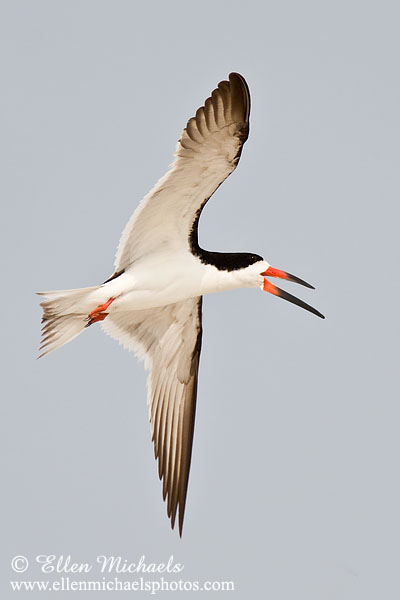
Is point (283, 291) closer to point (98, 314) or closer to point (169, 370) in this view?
point (169, 370)

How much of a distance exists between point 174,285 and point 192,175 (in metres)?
1.32

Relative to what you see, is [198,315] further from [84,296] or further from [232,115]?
[232,115]

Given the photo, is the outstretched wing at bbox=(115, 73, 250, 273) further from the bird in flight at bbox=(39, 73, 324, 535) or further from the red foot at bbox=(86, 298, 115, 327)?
the red foot at bbox=(86, 298, 115, 327)

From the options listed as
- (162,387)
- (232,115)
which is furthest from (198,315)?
(232,115)

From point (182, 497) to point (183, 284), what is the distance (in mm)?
2487

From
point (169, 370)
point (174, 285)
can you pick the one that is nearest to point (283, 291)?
point (174, 285)

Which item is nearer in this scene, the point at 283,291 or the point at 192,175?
the point at 192,175

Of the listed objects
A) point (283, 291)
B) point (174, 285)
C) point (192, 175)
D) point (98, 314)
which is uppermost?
point (192, 175)

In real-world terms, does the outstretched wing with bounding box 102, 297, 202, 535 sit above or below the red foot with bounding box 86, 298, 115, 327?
below

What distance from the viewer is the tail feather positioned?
37.7 ft

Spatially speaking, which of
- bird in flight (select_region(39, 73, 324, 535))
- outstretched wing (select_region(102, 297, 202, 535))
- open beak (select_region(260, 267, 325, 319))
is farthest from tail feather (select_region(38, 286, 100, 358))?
open beak (select_region(260, 267, 325, 319))

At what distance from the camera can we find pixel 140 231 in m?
11.6

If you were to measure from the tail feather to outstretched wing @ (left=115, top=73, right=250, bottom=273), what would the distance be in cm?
56

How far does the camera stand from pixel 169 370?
12992 mm
